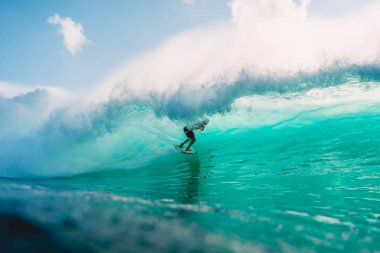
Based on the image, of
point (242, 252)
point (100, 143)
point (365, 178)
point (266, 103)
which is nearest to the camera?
point (242, 252)

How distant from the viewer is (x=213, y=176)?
23.1 ft

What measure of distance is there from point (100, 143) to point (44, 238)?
10798 millimetres

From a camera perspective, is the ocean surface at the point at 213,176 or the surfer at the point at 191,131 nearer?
the ocean surface at the point at 213,176

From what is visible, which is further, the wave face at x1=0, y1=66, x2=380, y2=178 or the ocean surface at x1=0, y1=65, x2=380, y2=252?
the wave face at x1=0, y1=66, x2=380, y2=178

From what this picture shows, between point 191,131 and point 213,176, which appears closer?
point 213,176

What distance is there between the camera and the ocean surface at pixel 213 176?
7.77ft

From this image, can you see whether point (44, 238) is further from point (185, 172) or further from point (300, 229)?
point (185, 172)

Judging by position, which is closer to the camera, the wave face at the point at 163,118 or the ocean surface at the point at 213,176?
the ocean surface at the point at 213,176

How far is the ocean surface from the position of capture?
2.37m

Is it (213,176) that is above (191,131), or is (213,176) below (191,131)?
Result: below

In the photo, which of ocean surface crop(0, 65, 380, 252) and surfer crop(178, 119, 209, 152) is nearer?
ocean surface crop(0, 65, 380, 252)

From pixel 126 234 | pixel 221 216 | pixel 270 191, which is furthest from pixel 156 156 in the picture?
pixel 126 234

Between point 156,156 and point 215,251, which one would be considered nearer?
point 215,251

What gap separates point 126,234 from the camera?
2230 mm
